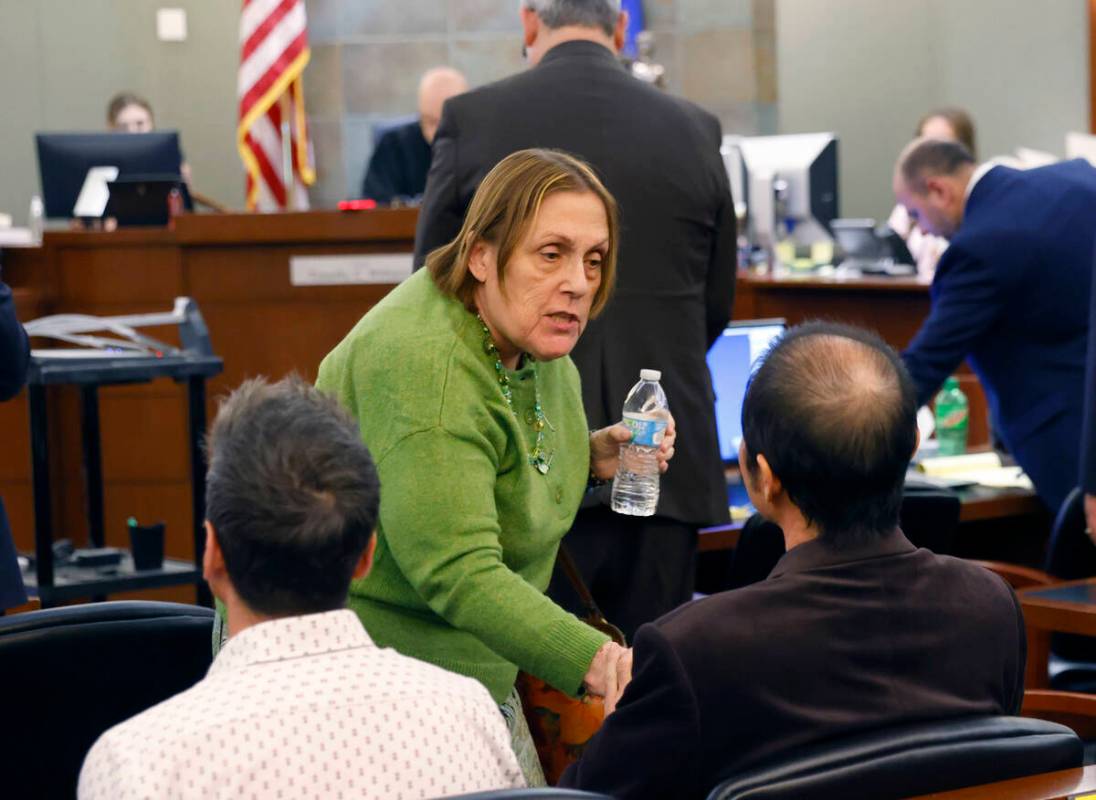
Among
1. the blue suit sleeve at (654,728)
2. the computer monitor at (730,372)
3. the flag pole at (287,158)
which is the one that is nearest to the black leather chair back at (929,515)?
the computer monitor at (730,372)

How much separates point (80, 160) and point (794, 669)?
17.8 ft

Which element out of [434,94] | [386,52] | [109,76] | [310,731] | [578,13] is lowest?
[310,731]

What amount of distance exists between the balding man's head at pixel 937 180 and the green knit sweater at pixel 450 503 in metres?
2.61

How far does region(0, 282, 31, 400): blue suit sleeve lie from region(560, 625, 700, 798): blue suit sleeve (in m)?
1.40

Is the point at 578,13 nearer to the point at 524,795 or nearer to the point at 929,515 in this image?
the point at 929,515

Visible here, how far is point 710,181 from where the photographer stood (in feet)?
10.3

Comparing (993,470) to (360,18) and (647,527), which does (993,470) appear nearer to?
(647,527)

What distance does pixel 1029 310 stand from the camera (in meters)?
4.08

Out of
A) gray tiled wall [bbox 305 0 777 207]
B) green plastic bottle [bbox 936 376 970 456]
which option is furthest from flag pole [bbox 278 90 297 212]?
green plastic bottle [bbox 936 376 970 456]

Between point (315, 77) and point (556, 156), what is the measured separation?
7.65 metres

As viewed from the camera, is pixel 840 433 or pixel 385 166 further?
pixel 385 166

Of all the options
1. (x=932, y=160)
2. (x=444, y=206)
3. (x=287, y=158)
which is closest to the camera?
(x=444, y=206)

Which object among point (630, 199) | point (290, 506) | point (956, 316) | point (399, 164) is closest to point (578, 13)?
point (630, 199)

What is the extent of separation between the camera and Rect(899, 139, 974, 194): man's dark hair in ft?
14.3
